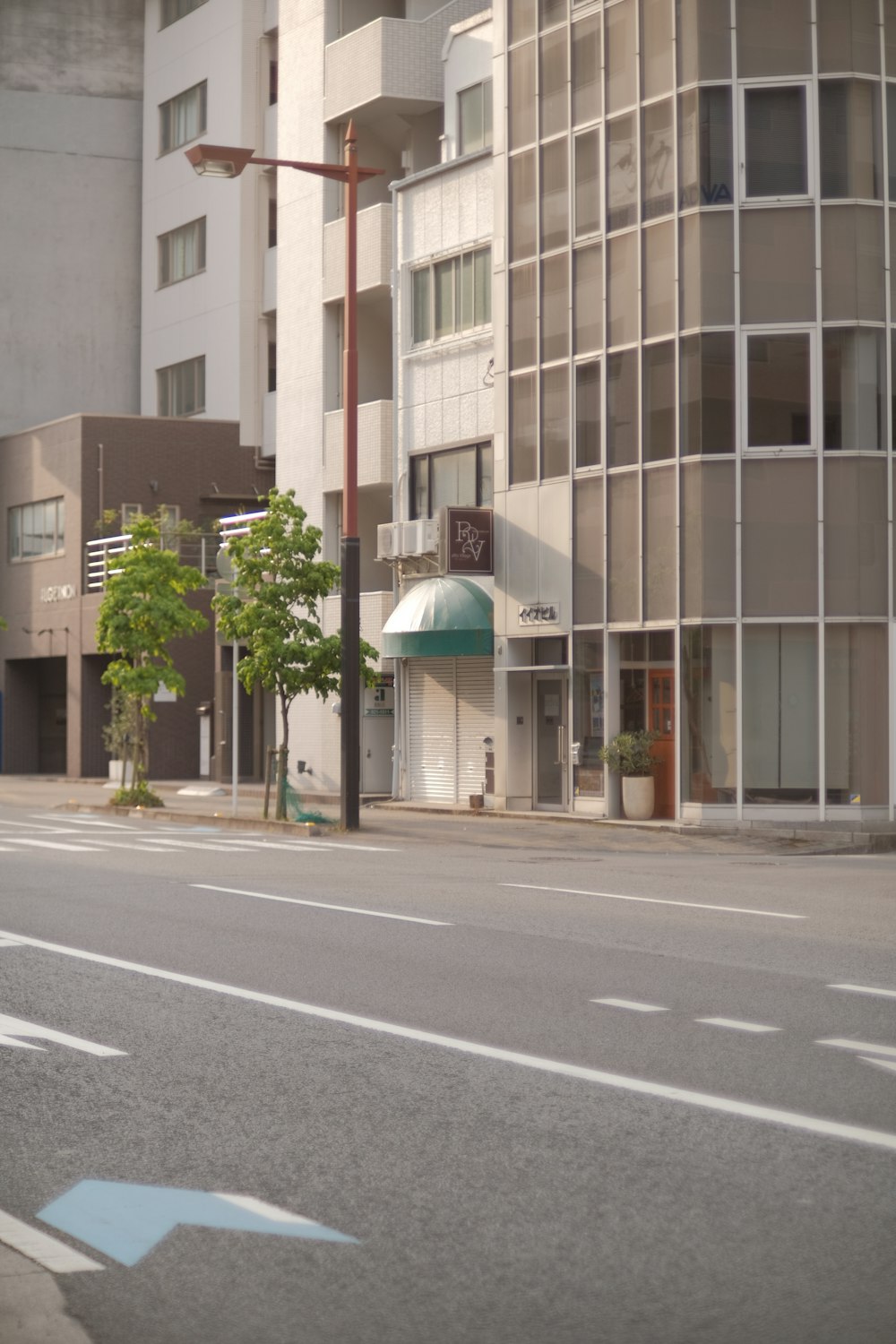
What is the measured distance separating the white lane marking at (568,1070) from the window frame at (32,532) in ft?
141

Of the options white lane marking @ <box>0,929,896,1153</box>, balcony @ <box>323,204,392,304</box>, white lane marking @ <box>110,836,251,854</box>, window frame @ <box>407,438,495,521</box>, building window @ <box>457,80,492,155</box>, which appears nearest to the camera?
white lane marking @ <box>0,929,896,1153</box>

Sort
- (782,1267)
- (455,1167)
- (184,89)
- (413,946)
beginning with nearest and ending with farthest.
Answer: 1. (782,1267)
2. (455,1167)
3. (413,946)
4. (184,89)

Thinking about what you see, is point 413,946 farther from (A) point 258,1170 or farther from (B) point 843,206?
(B) point 843,206

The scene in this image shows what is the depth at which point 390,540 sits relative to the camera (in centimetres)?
3534

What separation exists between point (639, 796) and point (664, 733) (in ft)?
3.55

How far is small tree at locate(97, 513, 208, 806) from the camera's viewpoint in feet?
118

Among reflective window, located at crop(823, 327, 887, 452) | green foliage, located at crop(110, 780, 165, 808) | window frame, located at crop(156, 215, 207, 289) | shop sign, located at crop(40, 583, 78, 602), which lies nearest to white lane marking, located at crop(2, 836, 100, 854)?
Result: green foliage, located at crop(110, 780, 165, 808)

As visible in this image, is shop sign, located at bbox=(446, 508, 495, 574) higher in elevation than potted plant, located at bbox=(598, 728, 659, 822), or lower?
higher

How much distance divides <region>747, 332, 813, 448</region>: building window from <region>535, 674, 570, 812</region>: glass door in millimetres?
5973

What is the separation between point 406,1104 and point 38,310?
181 feet

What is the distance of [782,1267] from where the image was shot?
16.3 ft

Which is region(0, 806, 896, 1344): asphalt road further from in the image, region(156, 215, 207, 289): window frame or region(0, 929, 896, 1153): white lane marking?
region(156, 215, 207, 289): window frame

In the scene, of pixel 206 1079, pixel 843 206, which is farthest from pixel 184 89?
pixel 206 1079

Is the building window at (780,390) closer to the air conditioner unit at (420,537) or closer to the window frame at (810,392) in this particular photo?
the window frame at (810,392)
